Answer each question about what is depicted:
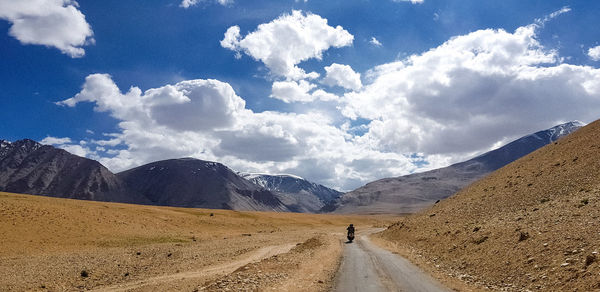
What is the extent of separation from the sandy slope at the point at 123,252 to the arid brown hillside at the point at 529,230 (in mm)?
8233

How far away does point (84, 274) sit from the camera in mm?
23438

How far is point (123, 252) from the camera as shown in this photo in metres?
34.1

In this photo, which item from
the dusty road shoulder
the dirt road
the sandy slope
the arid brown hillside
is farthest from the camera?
the sandy slope

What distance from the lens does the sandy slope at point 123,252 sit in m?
A: 21.2

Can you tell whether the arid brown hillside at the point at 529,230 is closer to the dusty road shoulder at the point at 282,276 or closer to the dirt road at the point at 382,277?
the dirt road at the point at 382,277

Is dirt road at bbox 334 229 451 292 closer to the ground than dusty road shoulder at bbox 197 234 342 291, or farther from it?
closer to the ground

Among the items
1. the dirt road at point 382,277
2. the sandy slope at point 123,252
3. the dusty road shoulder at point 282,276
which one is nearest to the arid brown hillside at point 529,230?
the dirt road at point 382,277

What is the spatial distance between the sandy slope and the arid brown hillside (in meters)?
8.23

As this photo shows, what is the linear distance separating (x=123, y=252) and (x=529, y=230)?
3209 centimetres

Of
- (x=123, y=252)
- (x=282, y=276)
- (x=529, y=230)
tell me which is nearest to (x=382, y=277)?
(x=282, y=276)

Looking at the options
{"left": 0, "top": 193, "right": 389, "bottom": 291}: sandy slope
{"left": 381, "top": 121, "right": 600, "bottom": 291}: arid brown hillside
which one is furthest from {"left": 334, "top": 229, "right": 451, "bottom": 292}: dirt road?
{"left": 381, "top": 121, "right": 600, "bottom": 291}: arid brown hillside

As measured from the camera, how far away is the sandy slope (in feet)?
69.6

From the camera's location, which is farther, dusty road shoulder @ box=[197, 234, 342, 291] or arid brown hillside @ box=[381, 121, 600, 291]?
arid brown hillside @ box=[381, 121, 600, 291]

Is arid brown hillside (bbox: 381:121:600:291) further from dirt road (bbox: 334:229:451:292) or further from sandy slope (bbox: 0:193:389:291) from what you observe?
sandy slope (bbox: 0:193:389:291)
